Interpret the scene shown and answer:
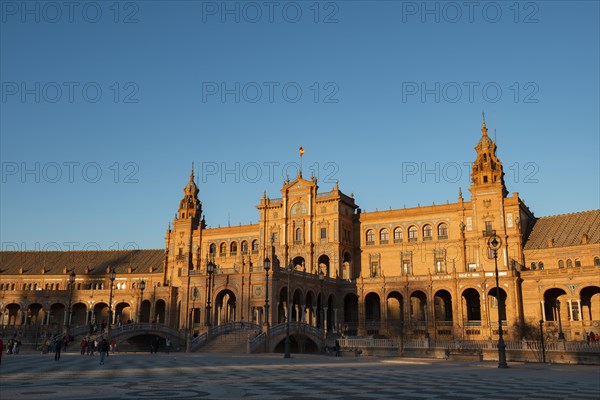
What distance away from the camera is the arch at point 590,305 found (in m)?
68.4

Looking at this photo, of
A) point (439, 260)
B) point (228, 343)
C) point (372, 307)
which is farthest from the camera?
point (372, 307)

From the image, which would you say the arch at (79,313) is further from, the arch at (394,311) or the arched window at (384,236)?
the arch at (394,311)

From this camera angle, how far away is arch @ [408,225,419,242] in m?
82.7

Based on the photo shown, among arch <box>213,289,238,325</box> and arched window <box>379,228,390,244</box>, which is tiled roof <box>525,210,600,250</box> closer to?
arched window <box>379,228,390,244</box>

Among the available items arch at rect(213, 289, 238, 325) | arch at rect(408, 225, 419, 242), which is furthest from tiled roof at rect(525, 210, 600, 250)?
arch at rect(213, 289, 238, 325)

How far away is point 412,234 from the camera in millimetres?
83250

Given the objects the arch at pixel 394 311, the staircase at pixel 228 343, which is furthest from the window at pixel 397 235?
the staircase at pixel 228 343

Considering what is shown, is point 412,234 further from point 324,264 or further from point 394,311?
point 324,264

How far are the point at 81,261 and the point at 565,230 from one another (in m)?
81.1

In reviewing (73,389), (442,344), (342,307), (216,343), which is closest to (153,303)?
(342,307)

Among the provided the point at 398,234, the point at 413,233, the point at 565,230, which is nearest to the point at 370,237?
the point at 398,234

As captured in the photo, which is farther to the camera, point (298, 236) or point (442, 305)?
point (298, 236)

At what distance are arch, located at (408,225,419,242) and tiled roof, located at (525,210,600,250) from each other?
1455cm

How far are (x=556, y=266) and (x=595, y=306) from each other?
22.3ft
